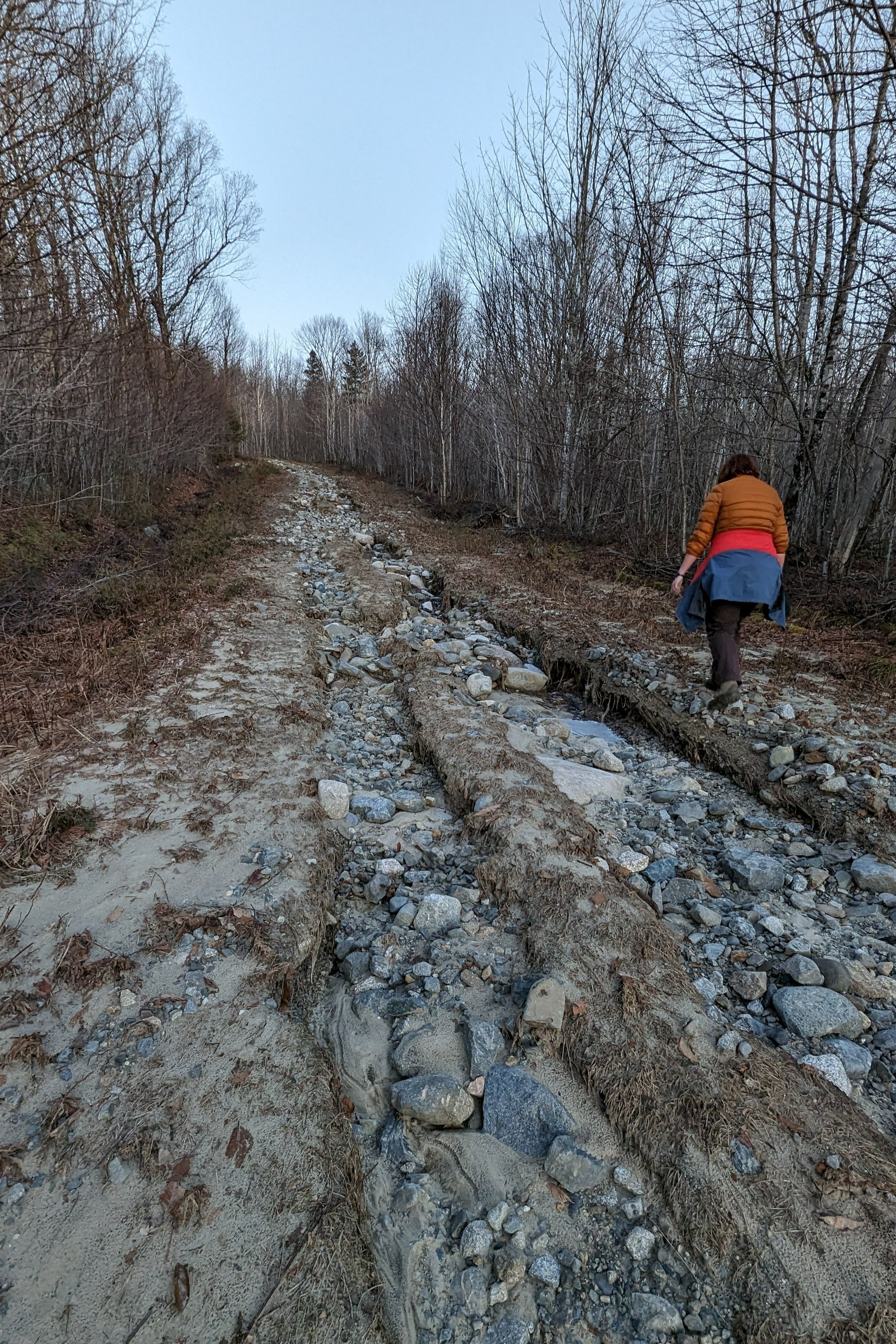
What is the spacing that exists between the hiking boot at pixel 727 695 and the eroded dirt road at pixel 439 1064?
85cm

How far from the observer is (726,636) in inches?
185

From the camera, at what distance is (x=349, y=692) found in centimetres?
562

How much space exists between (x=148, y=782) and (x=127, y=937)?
1.31m

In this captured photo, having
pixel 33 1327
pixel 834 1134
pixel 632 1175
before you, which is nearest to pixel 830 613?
pixel 834 1134

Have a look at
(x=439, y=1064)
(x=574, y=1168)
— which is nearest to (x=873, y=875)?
(x=574, y=1168)

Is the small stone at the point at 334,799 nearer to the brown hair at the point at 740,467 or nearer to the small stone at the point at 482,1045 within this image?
the small stone at the point at 482,1045

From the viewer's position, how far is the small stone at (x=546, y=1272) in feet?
5.35

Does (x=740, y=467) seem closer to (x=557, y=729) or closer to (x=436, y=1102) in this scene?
(x=557, y=729)

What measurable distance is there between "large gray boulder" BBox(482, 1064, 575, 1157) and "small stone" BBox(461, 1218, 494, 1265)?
24 centimetres

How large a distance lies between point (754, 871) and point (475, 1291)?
91.1 inches

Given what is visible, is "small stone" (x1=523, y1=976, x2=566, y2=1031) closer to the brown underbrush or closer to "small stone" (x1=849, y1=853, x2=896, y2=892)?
"small stone" (x1=849, y1=853, x2=896, y2=892)

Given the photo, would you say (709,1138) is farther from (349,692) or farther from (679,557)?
(679,557)

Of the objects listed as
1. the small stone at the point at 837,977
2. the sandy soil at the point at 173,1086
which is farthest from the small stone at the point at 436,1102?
the small stone at the point at 837,977

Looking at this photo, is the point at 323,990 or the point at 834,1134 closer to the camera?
the point at 834,1134
